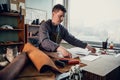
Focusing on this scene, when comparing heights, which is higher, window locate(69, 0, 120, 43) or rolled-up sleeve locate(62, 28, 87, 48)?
window locate(69, 0, 120, 43)

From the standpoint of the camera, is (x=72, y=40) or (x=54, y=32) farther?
(x=72, y=40)

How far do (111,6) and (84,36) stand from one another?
103 centimetres

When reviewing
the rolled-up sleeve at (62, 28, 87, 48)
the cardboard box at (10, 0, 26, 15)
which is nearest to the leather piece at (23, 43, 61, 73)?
the rolled-up sleeve at (62, 28, 87, 48)

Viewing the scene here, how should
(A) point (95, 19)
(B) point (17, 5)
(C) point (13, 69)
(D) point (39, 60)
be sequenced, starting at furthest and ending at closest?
1. (A) point (95, 19)
2. (B) point (17, 5)
3. (D) point (39, 60)
4. (C) point (13, 69)

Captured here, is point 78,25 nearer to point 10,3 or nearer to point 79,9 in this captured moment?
point 79,9

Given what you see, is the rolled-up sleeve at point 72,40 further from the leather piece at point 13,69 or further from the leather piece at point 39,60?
the leather piece at point 13,69

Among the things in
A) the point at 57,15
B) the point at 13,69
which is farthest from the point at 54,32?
the point at 13,69

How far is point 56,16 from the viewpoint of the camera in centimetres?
205

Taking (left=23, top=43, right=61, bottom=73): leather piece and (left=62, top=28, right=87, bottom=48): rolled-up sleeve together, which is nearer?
(left=23, top=43, right=61, bottom=73): leather piece

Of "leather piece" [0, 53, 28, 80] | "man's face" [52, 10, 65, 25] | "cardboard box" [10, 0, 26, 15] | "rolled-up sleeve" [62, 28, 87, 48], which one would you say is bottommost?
"leather piece" [0, 53, 28, 80]

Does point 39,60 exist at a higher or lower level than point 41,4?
lower

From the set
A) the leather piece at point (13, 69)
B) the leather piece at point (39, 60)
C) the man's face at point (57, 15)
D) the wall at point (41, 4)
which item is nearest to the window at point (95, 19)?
the wall at point (41, 4)

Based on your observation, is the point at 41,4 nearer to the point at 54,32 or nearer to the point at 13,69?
the point at 54,32

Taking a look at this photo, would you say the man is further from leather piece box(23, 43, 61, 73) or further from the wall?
the wall
